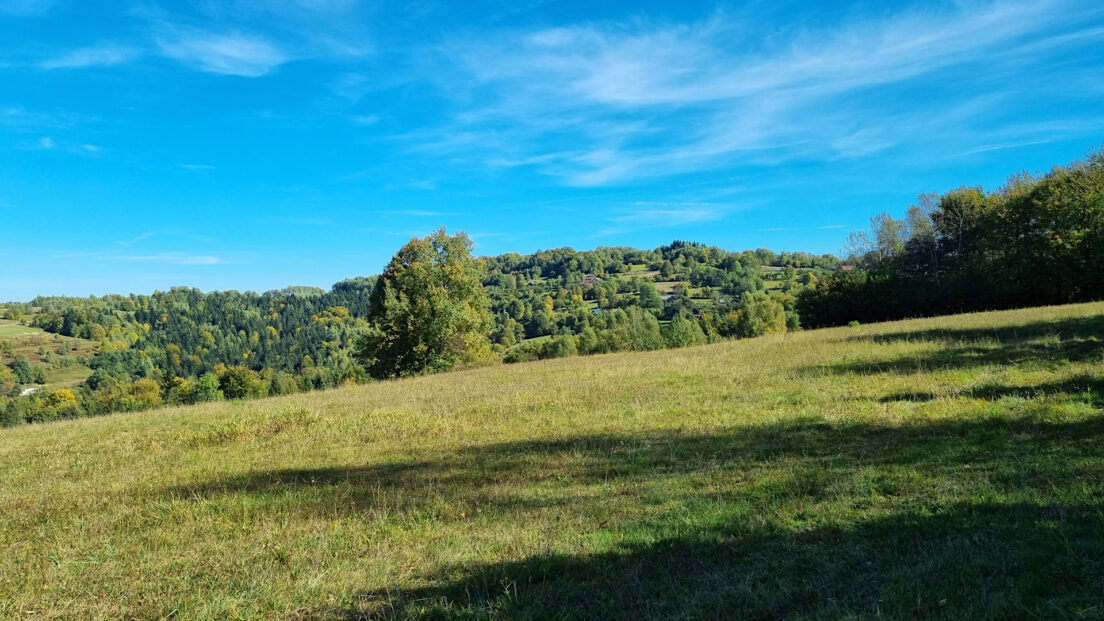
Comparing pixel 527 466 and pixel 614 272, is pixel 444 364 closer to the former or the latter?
pixel 527 466

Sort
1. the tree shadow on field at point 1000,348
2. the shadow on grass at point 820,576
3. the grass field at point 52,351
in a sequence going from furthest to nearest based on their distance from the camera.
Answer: the grass field at point 52,351 → the tree shadow on field at point 1000,348 → the shadow on grass at point 820,576

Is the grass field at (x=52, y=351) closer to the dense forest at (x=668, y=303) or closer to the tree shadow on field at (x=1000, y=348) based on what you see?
the dense forest at (x=668, y=303)

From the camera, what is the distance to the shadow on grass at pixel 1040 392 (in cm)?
895

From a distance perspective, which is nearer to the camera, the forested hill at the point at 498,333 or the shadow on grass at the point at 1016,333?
the shadow on grass at the point at 1016,333

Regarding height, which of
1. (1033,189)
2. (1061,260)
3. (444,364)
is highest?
(1033,189)

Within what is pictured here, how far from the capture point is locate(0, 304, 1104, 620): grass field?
12.8ft

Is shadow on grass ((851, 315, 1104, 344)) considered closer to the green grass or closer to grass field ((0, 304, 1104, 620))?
grass field ((0, 304, 1104, 620))

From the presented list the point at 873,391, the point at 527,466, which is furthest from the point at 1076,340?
the point at 527,466

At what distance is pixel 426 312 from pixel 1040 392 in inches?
1264

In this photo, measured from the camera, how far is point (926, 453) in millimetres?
6906

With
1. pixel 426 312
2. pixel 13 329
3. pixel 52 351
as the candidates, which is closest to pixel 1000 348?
pixel 426 312

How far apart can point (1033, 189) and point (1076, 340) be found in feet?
121

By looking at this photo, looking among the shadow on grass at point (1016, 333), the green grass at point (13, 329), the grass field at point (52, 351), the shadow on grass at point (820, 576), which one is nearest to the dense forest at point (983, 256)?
the shadow on grass at point (1016, 333)

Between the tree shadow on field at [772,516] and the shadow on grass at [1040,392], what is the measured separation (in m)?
1.93
